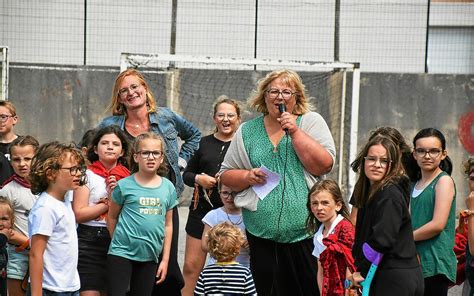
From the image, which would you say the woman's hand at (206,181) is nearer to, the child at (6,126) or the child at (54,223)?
the child at (6,126)

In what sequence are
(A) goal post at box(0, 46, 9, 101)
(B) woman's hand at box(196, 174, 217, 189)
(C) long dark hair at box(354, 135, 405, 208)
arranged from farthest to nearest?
1. (A) goal post at box(0, 46, 9, 101)
2. (B) woman's hand at box(196, 174, 217, 189)
3. (C) long dark hair at box(354, 135, 405, 208)

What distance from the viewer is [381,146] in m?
5.47

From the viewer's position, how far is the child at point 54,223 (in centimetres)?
568

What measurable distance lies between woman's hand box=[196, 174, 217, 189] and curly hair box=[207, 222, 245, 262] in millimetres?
1345

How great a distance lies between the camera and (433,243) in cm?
623

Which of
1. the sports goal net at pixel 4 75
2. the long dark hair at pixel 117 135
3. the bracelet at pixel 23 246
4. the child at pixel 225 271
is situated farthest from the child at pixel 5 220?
the sports goal net at pixel 4 75

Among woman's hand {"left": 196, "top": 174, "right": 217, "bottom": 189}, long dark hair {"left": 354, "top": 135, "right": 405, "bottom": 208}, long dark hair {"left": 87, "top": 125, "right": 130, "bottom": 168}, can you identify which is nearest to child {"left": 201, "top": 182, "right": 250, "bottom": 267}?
woman's hand {"left": 196, "top": 174, "right": 217, "bottom": 189}

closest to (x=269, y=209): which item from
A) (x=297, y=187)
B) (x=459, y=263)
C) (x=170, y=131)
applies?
(x=297, y=187)

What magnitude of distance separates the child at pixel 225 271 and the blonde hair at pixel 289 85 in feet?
2.76

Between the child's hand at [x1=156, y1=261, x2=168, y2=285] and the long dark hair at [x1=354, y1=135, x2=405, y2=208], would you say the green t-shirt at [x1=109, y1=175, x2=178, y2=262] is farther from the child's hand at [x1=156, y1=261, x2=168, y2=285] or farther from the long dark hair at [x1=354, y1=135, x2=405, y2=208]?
the long dark hair at [x1=354, y1=135, x2=405, y2=208]

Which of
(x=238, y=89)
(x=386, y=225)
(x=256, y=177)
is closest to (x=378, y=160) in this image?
(x=386, y=225)

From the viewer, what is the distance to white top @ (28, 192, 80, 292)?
5715mm

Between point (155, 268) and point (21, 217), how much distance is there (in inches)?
45.5

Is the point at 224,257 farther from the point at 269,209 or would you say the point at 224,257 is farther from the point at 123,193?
the point at 123,193
